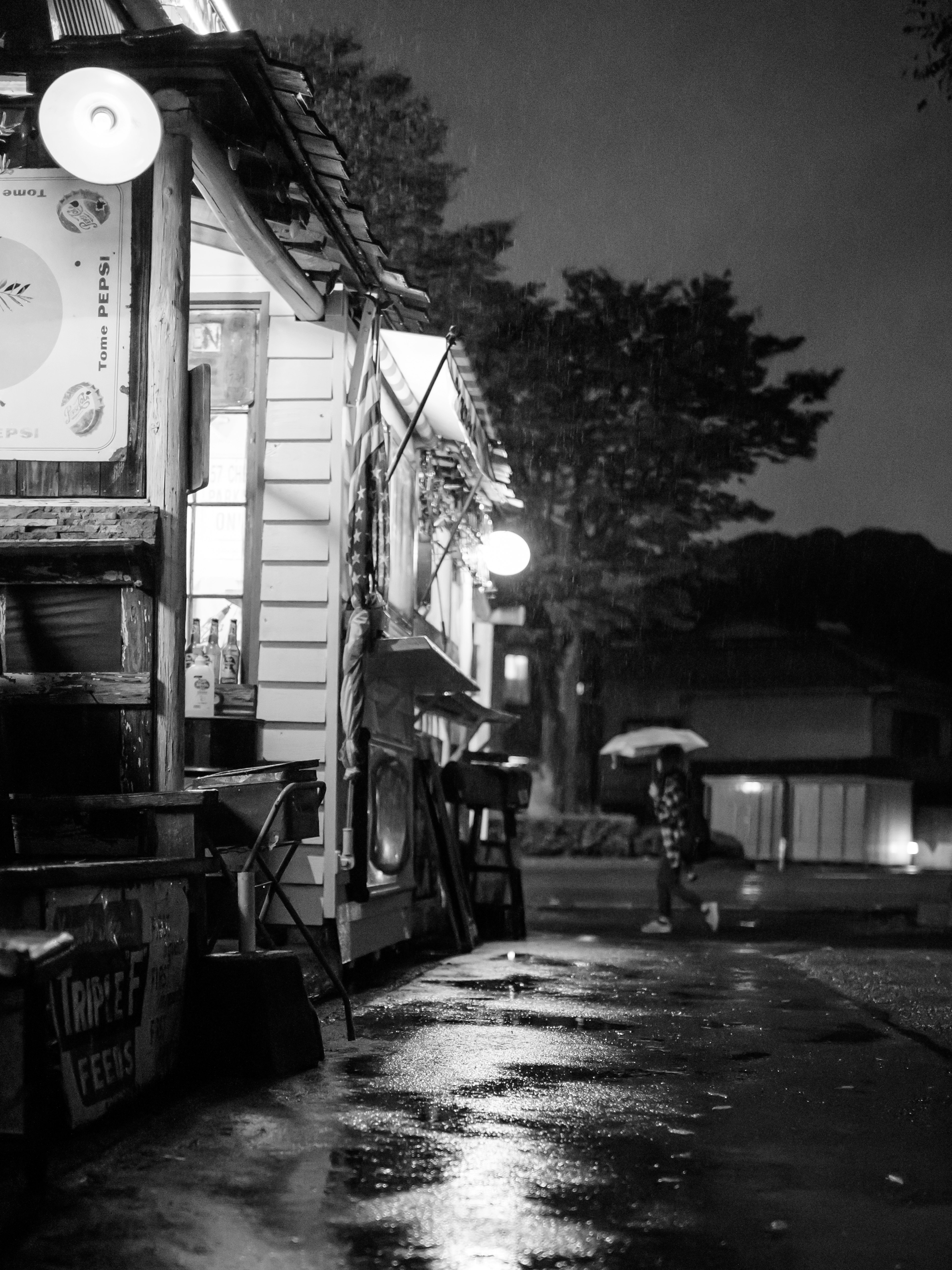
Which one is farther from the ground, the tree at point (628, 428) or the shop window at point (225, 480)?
the tree at point (628, 428)

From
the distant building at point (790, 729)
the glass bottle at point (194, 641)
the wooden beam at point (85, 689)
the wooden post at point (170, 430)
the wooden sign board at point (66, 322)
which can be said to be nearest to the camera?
the wooden beam at point (85, 689)

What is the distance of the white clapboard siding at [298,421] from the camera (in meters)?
10.1

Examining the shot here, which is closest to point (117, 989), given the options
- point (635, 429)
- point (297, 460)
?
point (297, 460)

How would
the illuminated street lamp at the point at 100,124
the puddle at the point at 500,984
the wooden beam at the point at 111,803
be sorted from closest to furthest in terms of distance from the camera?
the wooden beam at the point at 111,803 < the illuminated street lamp at the point at 100,124 < the puddle at the point at 500,984

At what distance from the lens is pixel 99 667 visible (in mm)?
6762

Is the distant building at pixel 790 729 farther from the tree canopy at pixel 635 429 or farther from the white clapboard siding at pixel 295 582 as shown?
the white clapboard siding at pixel 295 582

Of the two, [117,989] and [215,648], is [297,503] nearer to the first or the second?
[215,648]

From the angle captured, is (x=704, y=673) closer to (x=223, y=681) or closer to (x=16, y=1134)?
(x=223, y=681)

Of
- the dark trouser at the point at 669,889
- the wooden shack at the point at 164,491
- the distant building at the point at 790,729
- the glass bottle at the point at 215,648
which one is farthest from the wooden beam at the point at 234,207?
the distant building at the point at 790,729

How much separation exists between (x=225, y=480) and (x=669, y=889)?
27.8ft

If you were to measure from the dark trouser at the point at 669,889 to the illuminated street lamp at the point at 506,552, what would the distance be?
12.5 ft

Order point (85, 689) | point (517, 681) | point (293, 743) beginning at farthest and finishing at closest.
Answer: point (517, 681) < point (293, 743) < point (85, 689)

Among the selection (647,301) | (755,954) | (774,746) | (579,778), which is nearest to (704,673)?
(774,746)

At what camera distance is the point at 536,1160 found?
507 centimetres
